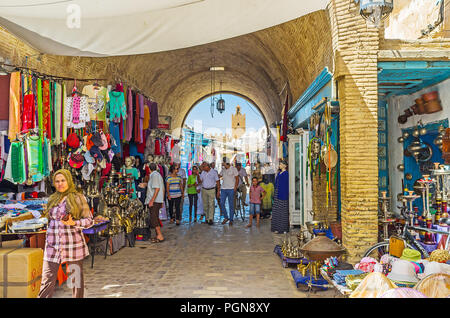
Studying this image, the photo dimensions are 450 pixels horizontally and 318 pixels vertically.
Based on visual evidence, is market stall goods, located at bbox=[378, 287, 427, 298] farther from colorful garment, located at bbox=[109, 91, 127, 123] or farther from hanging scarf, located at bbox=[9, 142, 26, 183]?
colorful garment, located at bbox=[109, 91, 127, 123]

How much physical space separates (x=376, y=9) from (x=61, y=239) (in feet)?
14.5

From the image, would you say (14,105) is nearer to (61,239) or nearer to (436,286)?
(61,239)

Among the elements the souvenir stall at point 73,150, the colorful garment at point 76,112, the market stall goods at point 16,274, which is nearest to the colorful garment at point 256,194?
the souvenir stall at point 73,150

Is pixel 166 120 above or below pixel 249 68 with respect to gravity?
below

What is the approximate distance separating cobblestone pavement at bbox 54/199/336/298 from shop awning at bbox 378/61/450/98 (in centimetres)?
365

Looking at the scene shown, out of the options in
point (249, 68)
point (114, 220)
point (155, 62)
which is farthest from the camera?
point (249, 68)

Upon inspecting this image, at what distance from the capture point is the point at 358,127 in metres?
5.99

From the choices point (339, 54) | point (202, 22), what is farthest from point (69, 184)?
point (339, 54)

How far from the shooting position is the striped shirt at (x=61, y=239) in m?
4.04

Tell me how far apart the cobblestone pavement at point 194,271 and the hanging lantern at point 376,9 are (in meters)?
3.47

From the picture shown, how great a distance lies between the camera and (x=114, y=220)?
7520 mm

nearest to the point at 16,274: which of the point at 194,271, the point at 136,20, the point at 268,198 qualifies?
the point at 194,271

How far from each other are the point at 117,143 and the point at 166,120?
8.37 meters
